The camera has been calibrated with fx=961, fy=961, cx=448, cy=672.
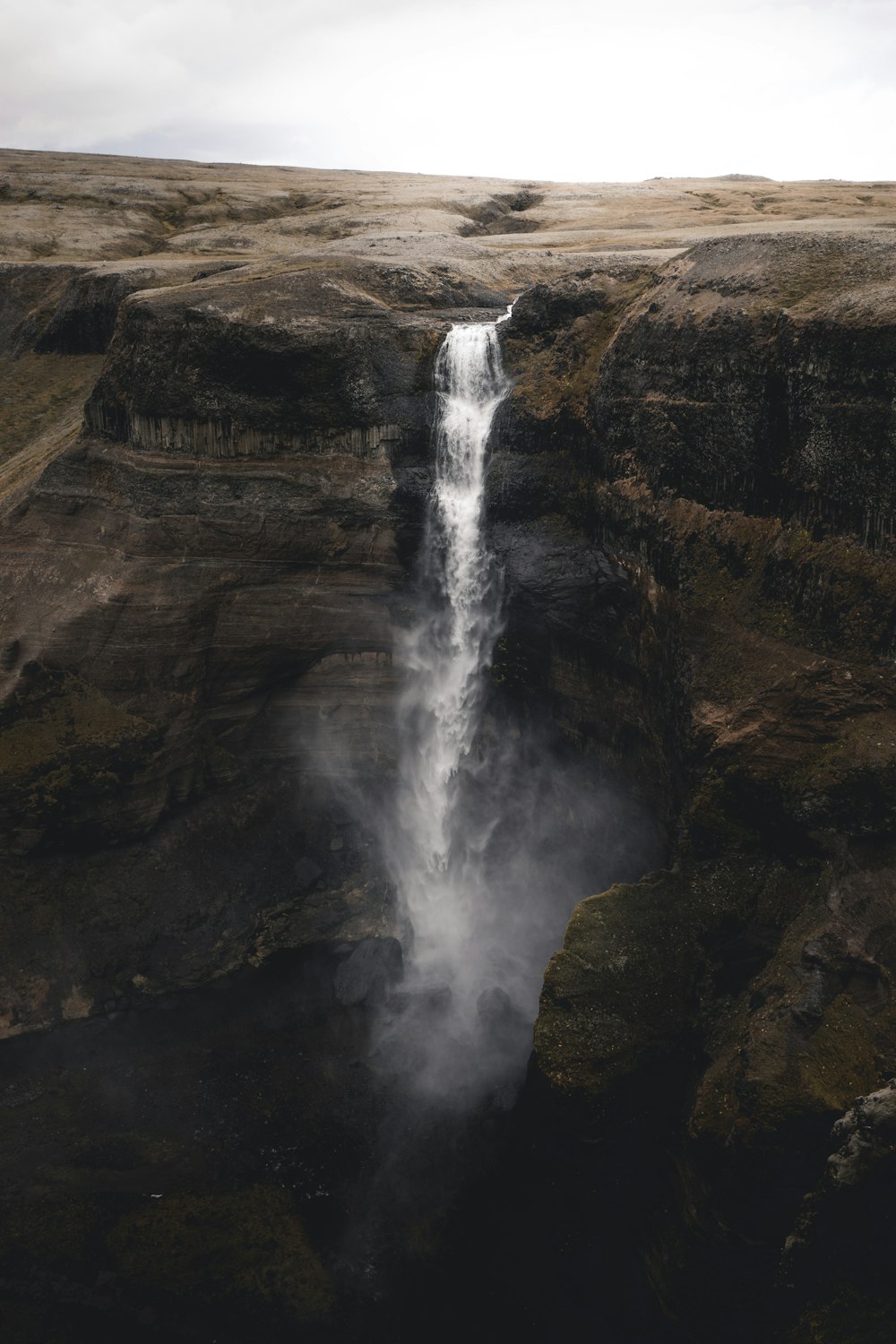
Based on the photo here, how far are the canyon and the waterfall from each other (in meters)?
0.61

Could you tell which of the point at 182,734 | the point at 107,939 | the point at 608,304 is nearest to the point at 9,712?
the point at 182,734

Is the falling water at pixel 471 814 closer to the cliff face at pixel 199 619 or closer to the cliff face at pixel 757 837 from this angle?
the cliff face at pixel 199 619

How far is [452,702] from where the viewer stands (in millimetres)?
28047

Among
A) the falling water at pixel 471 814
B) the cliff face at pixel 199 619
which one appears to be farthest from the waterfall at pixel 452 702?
the cliff face at pixel 199 619

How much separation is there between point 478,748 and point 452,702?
1537 millimetres

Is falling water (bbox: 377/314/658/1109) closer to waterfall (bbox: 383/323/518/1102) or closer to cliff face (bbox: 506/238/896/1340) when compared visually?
waterfall (bbox: 383/323/518/1102)

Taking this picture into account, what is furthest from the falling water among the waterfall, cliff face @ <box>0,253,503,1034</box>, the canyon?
cliff face @ <box>0,253,503,1034</box>

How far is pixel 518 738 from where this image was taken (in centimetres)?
2689

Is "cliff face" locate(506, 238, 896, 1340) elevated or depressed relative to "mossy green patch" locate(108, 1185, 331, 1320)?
elevated

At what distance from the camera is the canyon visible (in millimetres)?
17141

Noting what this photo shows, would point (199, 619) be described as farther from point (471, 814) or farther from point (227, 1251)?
point (227, 1251)

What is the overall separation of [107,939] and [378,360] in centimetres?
1784

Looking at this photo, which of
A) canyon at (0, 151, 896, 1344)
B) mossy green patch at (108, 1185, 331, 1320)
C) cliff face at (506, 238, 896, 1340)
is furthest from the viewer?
mossy green patch at (108, 1185, 331, 1320)

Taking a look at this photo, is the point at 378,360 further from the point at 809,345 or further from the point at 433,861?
the point at 433,861
